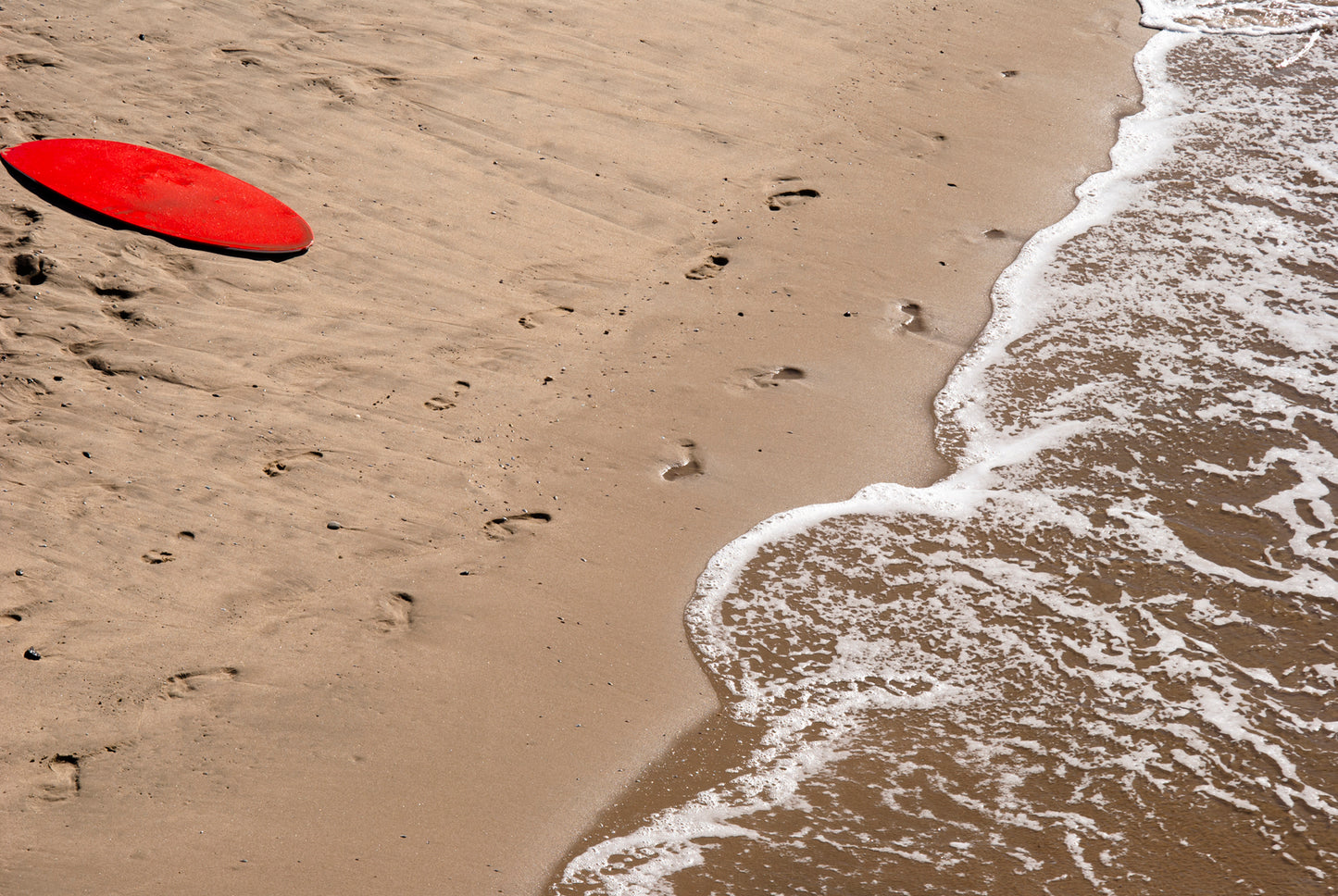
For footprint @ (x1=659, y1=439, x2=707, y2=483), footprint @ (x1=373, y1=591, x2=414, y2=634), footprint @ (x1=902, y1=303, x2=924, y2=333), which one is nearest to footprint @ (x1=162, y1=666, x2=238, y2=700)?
footprint @ (x1=373, y1=591, x2=414, y2=634)

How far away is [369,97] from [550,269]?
5.18 feet

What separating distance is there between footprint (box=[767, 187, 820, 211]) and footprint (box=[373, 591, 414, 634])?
289 centimetres

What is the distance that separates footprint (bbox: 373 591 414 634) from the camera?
327cm

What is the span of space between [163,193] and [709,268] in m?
2.38

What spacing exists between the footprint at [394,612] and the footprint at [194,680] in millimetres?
433

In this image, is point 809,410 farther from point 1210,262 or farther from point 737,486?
point 1210,262

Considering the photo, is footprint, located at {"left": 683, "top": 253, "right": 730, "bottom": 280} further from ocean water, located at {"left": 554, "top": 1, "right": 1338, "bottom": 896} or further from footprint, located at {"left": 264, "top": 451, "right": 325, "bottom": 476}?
footprint, located at {"left": 264, "top": 451, "right": 325, "bottom": 476}

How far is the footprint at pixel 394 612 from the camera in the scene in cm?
327

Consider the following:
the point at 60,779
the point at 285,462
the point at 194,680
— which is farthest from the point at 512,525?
the point at 60,779

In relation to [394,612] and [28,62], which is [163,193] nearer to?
[28,62]

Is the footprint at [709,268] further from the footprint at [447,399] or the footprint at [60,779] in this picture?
the footprint at [60,779]

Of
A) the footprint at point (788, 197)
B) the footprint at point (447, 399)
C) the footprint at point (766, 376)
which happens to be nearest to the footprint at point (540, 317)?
the footprint at point (447, 399)

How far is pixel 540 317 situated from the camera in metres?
4.48

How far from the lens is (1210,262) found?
205 inches
